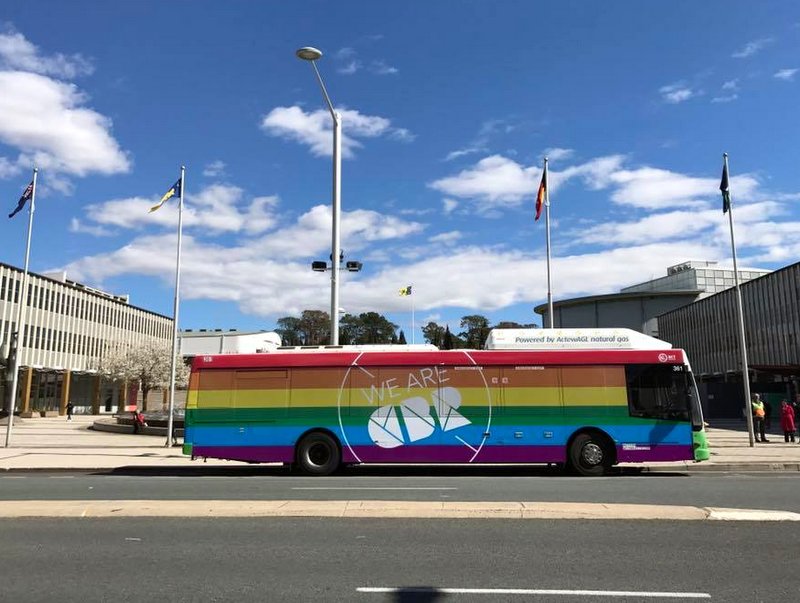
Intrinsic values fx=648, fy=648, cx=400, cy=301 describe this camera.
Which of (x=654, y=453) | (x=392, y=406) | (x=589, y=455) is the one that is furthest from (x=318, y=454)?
(x=654, y=453)

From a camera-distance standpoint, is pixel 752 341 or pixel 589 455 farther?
pixel 752 341

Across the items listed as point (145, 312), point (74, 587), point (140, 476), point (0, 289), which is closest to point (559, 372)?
point (140, 476)

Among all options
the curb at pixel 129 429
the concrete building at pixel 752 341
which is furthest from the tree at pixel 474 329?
the curb at pixel 129 429

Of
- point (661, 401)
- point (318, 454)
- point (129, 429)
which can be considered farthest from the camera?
point (129, 429)

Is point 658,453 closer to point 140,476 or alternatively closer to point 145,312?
point 140,476

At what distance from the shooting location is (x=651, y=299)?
112625 millimetres

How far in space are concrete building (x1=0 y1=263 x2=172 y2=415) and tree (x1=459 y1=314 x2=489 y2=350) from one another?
65.5 metres

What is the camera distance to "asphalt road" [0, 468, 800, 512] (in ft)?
36.8

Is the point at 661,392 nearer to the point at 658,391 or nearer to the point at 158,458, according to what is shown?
the point at 658,391

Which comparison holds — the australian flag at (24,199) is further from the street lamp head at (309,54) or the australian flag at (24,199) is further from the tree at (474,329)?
the tree at (474,329)

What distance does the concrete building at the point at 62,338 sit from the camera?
208ft

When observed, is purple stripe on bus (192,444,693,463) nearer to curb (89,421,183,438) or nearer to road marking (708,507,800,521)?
road marking (708,507,800,521)

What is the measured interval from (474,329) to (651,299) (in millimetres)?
35142

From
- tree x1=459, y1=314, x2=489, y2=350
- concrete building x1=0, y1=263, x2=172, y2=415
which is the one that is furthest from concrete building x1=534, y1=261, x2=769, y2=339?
concrete building x1=0, y1=263, x2=172, y2=415
